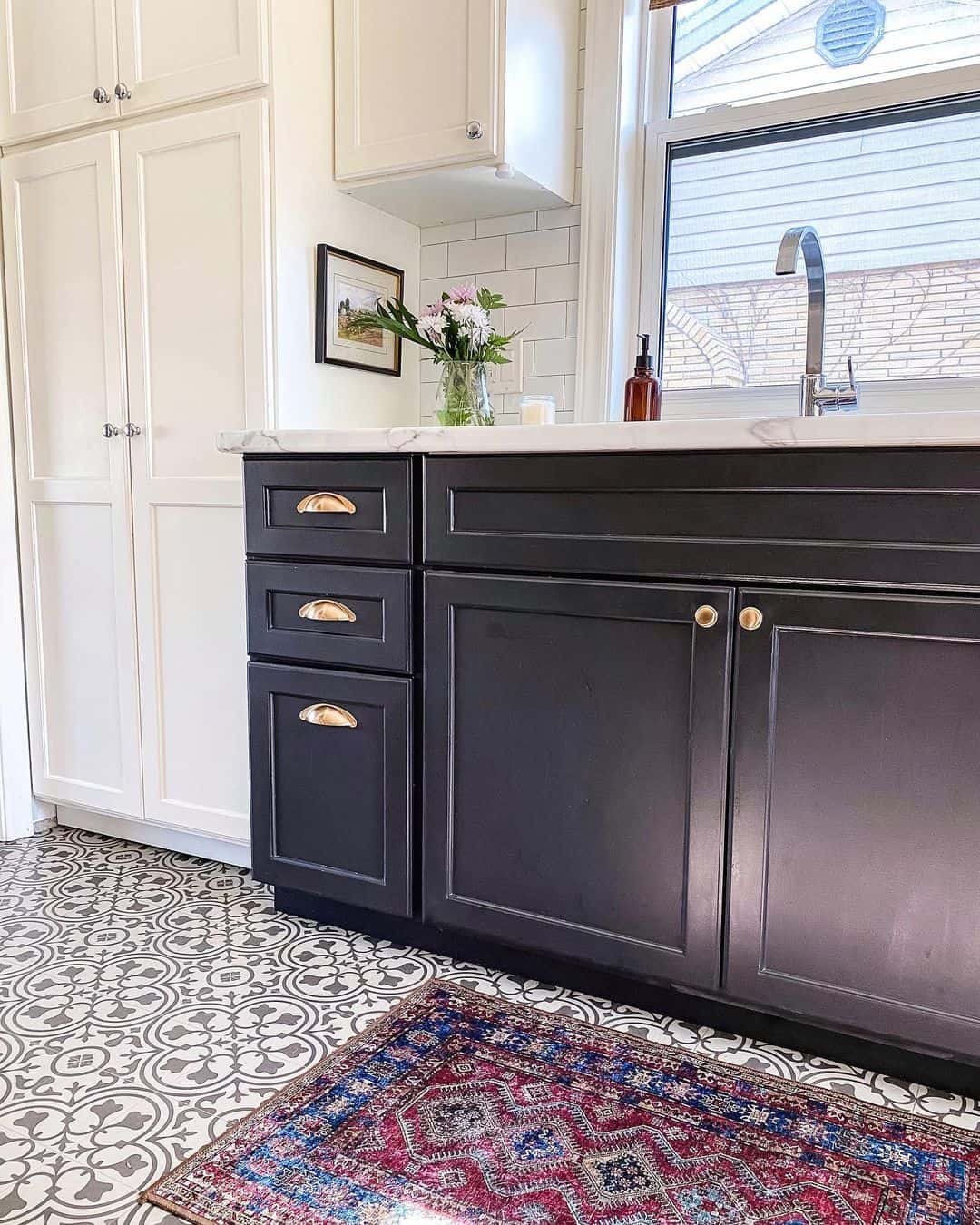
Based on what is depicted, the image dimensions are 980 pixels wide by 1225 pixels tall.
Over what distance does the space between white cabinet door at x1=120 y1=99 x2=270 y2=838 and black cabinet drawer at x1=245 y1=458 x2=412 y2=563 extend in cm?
26

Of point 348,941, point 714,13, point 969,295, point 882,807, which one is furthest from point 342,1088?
point 714,13

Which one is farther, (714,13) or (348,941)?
(714,13)

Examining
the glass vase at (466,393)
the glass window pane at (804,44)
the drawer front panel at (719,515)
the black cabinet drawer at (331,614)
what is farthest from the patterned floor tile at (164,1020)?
the glass window pane at (804,44)

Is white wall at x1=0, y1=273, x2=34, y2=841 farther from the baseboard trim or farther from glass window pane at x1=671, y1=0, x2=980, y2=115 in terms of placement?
glass window pane at x1=671, y1=0, x2=980, y2=115

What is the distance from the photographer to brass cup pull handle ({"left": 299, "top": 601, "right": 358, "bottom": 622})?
5.82ft

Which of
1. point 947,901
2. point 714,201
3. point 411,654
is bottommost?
point 947,901

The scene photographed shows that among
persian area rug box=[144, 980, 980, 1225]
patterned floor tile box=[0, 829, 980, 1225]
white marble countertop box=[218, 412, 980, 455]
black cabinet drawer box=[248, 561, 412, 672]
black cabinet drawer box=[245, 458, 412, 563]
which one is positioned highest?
white marble countertop box=[218, 412, 980, 455]

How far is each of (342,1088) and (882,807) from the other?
0.88m

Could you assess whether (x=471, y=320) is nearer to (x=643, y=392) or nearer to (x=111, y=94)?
(x=643, y=392)

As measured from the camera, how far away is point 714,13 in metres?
2.11

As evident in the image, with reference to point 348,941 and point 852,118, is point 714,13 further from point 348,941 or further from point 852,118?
point 348,941

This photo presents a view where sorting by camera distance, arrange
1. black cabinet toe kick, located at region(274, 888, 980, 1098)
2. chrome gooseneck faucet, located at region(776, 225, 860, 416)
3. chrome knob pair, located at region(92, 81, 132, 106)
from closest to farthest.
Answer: black cabinet toe kick, located at region(274, 888, 980, 1098), chrome gooseneck faucet, located at region(776, 225, 860, 416), chrome knob pair, located at region(92, 81, 132, 106)

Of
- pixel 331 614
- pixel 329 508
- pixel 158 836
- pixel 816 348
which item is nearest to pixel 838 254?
pixel 816 348


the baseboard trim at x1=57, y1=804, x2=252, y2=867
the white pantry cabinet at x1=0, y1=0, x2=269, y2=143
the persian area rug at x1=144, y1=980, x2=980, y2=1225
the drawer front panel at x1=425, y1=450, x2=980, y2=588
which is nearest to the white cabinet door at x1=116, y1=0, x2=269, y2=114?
the white pantry cabinet at x1=0, y1=0, x2=269, y2=143
